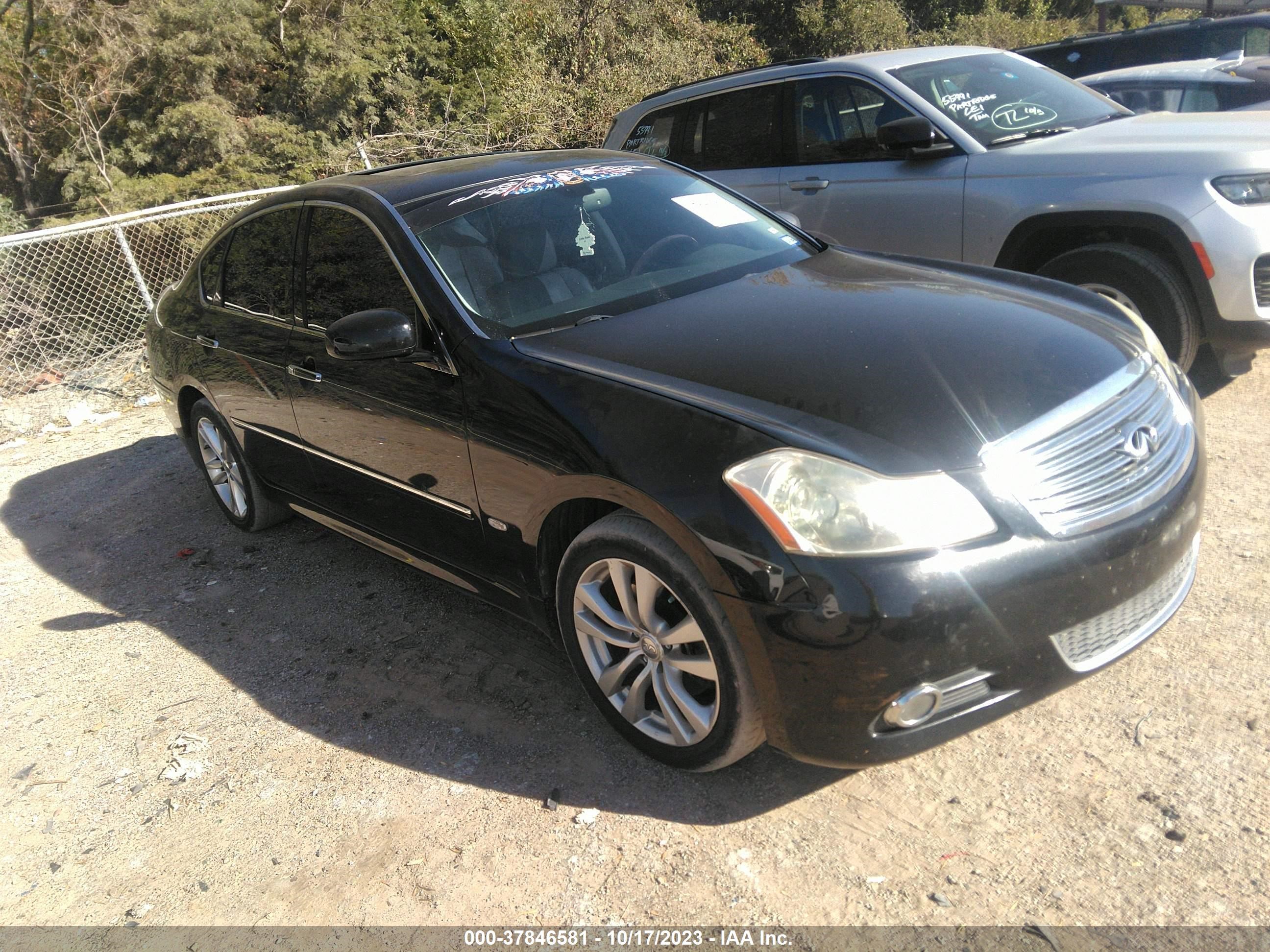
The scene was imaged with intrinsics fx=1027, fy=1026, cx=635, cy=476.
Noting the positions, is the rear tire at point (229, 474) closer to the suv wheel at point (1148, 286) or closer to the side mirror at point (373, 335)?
the side mirror at point (373, 335)

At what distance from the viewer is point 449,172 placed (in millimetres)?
4133

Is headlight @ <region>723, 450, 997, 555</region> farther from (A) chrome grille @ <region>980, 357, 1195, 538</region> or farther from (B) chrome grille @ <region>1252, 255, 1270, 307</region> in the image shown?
(B) chrome grille @ <region>1252, 255, 1270, 307</region>

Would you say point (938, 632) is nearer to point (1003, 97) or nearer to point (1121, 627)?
point (1121, 627)

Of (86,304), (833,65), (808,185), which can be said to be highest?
(833,65)

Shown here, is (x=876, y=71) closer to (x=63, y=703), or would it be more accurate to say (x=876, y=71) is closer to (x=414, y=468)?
(x=414, y=468)

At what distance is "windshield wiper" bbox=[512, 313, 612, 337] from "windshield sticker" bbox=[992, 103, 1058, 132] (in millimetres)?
3312

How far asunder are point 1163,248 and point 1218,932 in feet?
11.8

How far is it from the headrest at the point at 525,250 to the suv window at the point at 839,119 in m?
2.81

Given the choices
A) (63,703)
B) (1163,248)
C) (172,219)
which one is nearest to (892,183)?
(1163,248)

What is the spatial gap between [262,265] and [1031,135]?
13.1 ft

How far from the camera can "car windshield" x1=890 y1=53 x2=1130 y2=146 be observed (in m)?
5.60

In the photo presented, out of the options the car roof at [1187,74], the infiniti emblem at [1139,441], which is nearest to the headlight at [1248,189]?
the infiniti emblem at [1139,441]

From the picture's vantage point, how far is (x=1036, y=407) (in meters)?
2.67

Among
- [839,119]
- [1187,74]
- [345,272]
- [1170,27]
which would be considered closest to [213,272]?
[345,272]
